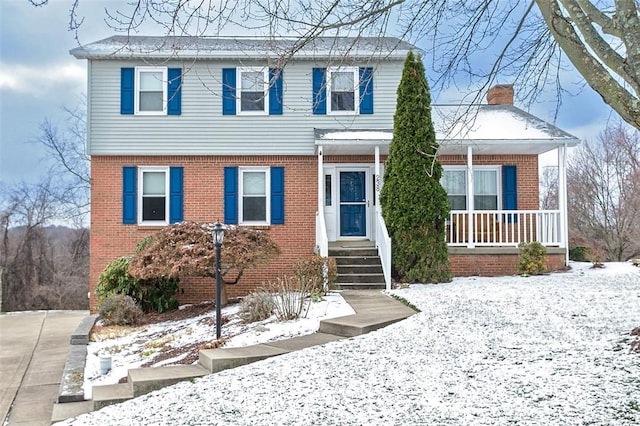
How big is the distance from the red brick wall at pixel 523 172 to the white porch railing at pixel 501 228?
0.43 meters

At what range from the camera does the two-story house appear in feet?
47.6

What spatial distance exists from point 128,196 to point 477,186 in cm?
890

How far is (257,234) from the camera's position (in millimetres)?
12227

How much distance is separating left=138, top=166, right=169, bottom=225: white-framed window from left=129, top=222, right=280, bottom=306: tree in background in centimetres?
258

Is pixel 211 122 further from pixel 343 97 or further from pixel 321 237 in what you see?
pixel 321 237

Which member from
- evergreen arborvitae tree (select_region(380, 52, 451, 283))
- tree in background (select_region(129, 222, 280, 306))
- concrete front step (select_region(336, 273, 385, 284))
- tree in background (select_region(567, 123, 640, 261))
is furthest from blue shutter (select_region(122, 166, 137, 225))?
tree in background (select_region(567, 123, 640, 261))

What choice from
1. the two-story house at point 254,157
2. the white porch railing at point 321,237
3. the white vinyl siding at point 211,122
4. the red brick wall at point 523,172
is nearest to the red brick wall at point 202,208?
the two-story house at point 254,157

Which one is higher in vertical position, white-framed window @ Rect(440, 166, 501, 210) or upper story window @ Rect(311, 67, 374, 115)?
upper story window @ Rect(311, 67, 374, 115)

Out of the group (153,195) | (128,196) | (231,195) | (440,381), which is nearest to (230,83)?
(231,195)

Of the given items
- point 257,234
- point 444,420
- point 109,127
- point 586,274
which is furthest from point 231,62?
point 444,420

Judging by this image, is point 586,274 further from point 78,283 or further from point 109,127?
point 78,283

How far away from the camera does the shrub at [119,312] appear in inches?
463

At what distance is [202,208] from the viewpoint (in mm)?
14812

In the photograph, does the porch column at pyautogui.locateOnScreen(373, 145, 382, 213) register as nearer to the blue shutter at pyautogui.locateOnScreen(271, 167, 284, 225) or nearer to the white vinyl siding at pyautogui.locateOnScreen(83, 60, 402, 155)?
the white vinyl siding at pyautogui.locateOnScreen(83, 60, 402, 155)
